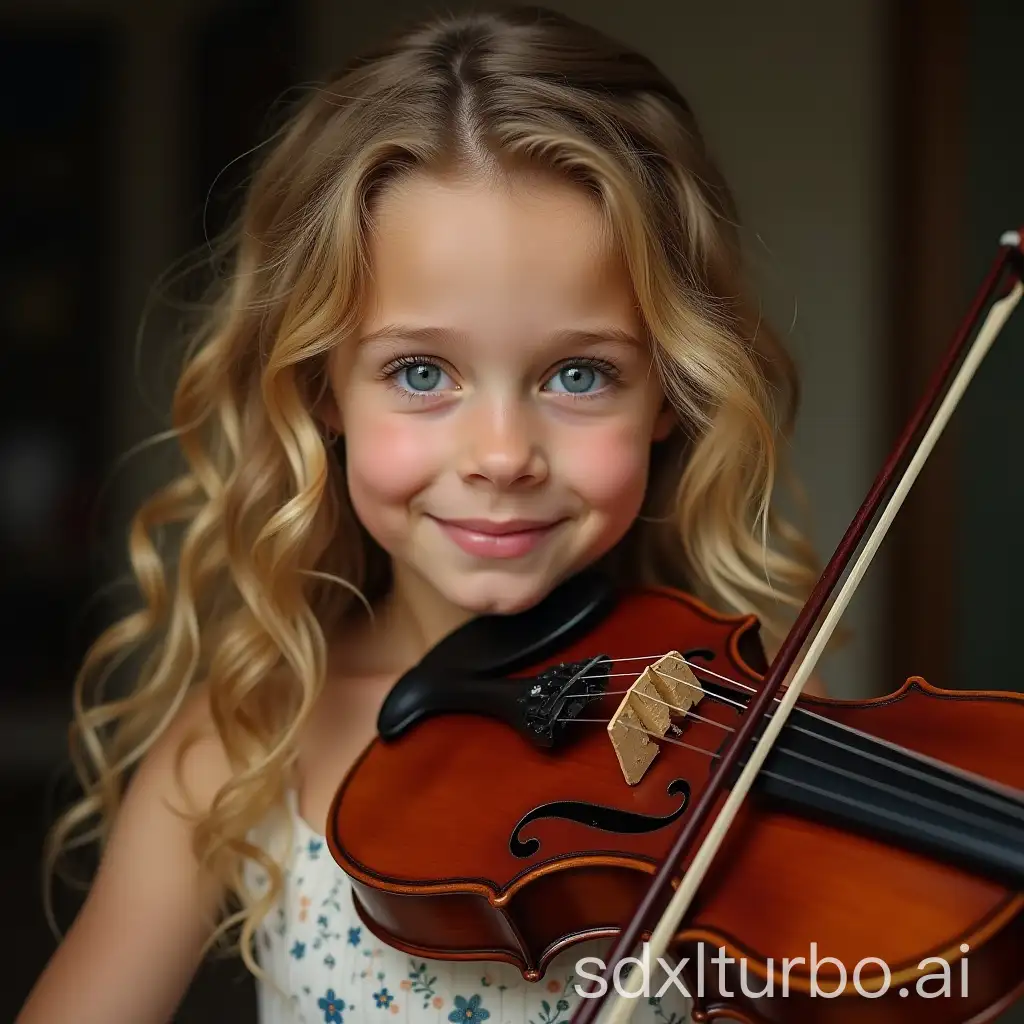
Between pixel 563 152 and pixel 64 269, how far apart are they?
218 centimetres

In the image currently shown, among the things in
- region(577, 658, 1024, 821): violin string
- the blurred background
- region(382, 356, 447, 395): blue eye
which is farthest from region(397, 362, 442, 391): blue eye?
the blurred background

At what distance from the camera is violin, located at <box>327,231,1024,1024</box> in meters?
0.55

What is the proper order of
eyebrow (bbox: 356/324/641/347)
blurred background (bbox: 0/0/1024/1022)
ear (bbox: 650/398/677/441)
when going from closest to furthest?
eyebrow (bbox: 356/324/641/347), ear (bbox: 650/398/677/441), blurred background (bbox: 0/0/1024/1022)

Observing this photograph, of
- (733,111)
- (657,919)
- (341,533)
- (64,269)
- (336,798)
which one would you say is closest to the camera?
(657,919)

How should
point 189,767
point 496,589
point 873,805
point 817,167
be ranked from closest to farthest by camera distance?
point 873,805, point 496,589, point 189,767, point 817,167

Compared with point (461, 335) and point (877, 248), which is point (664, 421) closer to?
point (461, 335)

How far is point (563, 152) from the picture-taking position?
785 millimetres

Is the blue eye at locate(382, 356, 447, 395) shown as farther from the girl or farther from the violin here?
the violin

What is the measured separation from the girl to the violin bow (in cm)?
16

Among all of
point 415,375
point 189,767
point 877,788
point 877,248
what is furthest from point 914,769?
point 877,248

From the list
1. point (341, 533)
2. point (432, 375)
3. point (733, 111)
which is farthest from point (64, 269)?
point (432, 375)

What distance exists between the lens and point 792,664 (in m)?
0.65

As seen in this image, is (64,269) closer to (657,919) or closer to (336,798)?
(336,798)

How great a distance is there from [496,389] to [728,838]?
0.29m
